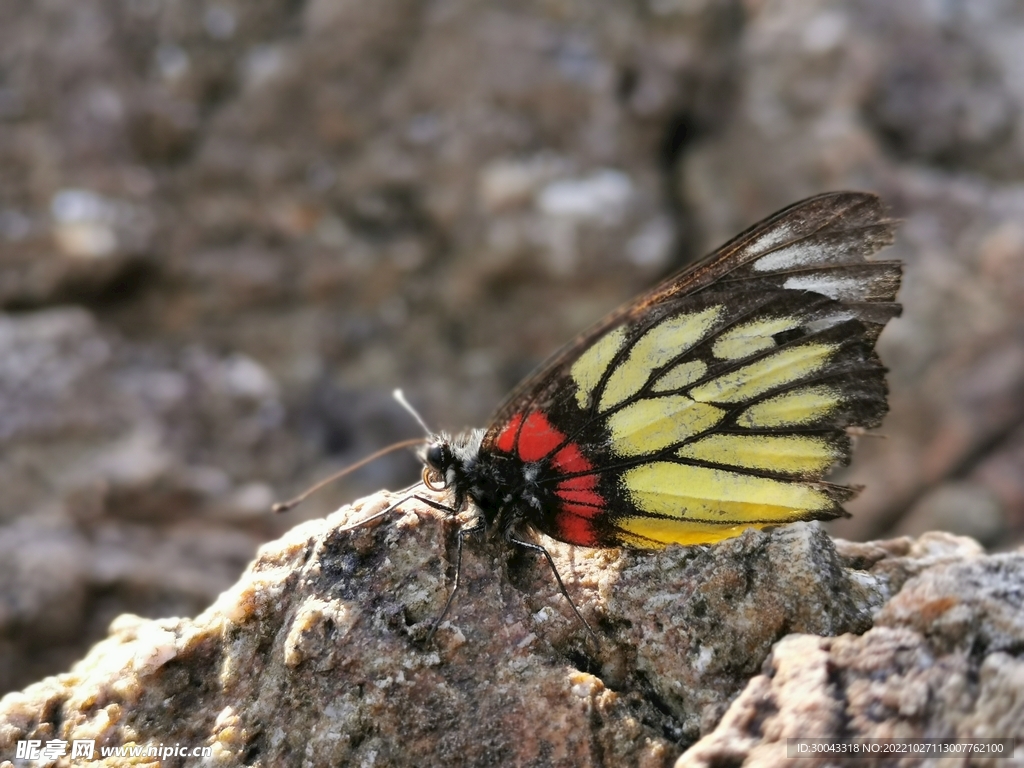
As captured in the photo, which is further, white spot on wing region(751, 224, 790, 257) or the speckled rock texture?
white spot on wing region(751, 224, 790, 257)

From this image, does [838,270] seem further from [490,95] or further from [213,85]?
[213,85]

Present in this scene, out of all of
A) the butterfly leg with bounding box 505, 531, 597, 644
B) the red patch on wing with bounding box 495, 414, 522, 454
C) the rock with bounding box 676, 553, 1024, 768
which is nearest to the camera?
the rock with bounding box 676, 553, 1024, 768

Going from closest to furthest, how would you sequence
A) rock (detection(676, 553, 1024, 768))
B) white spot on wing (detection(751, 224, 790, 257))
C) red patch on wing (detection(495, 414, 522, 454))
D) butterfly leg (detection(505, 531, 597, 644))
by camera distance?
rock (detection(676, 553, 1024, 768)) → butterfly leg (detection(505, 531, 597, 644)) → white spot on wing (detection(751, 224, 790, 257)) → red patch on wing (detection(495, 414, 522, 454))

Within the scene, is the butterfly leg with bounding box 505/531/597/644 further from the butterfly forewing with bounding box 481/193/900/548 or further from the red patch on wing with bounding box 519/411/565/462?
the red patch on wing with bounding box 519/411/565/462

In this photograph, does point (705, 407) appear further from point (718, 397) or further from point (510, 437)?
point (510, 437)

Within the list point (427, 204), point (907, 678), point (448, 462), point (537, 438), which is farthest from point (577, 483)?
point (427, 204)

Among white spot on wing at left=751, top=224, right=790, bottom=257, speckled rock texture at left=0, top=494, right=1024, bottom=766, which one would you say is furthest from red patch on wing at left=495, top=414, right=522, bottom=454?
white spot on wing at left=751, top=224, right=790, bottom=257

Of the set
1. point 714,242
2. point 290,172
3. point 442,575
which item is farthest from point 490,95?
point 442,575

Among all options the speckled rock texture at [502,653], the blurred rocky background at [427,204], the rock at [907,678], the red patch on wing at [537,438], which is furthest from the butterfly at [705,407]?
the blurred rocky background at [427,204]

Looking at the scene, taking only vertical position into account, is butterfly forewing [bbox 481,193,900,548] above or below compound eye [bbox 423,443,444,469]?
below
